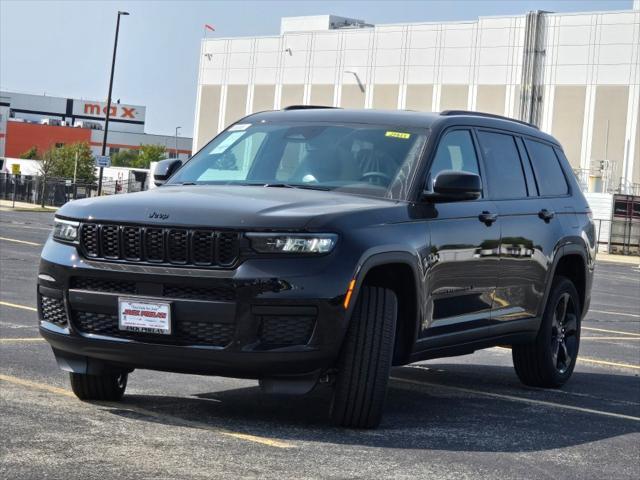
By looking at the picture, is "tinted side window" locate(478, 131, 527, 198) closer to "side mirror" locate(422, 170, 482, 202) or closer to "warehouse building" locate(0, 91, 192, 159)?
"side mirror" locate(422, 170, 482, 202)

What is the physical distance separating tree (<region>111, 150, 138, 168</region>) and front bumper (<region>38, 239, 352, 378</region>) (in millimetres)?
161977

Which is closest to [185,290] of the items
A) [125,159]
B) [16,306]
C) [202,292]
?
[202,292]

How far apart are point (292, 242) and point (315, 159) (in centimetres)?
150

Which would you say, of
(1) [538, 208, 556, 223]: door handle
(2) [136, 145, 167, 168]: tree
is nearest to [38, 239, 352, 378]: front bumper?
(1) [538, 208, 556, 223]: door handle

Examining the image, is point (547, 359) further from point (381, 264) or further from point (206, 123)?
point (206, 123)

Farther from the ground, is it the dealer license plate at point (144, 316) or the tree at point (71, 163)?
the tree at point (71, 163)

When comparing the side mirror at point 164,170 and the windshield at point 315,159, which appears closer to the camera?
the windshield at point 315,159

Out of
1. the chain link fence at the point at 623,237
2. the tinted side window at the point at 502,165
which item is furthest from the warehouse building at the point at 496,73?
the tinted side window at the point at 502,165

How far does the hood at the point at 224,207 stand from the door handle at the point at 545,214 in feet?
7.51

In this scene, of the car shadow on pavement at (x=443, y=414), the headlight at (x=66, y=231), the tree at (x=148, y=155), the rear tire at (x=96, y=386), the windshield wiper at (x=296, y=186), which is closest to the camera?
the car shadow on pavement at (x=443, y=414)

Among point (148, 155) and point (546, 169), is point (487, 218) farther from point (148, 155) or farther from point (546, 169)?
point (148, 155)

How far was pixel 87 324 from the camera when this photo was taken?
7188 millimetres

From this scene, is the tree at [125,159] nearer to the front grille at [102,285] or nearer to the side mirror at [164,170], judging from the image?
the side mirror at [164,170]

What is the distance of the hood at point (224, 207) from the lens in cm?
688
